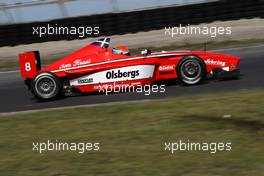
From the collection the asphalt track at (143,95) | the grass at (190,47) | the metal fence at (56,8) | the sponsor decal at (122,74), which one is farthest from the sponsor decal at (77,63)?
the metal fence at (56,8)

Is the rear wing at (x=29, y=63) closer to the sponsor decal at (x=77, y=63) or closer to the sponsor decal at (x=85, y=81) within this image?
the sponsor decal at (x=77, y=63)

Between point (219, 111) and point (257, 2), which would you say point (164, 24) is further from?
point (219, 111)

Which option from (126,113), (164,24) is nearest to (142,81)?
(126,113)

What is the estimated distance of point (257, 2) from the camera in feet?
59.9

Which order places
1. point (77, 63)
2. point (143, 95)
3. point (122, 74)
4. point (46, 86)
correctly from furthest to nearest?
point (46, 86) → point (77, 63) → point (122, 74) → point (143, 95)

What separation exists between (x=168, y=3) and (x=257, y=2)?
3353 mm

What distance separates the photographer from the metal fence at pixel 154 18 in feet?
60.3

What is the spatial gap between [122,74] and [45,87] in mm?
1582

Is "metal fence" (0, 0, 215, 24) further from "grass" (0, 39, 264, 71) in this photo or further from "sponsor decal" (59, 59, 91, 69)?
→ "sponsor decal" (59, 59, 91, 69)

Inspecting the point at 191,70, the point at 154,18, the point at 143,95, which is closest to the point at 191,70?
the point at 191,70

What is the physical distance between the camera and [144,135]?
23.3 ft

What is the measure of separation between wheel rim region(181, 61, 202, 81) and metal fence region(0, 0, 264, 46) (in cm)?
809

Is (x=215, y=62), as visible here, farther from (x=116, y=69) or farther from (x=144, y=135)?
(x=144, y=135)

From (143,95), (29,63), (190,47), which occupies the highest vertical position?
(190,47)
